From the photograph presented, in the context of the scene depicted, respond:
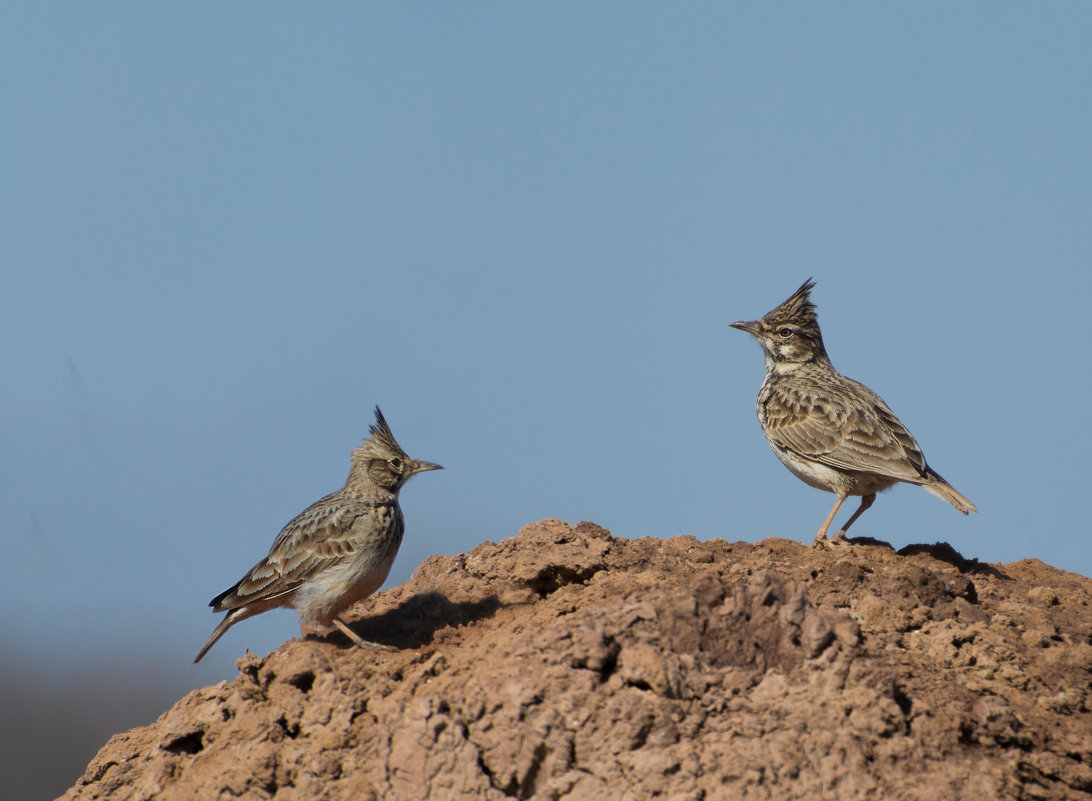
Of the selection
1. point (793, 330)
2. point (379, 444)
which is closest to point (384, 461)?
point (379, 444)

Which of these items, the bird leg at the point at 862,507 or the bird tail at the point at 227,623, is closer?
the bird tail at the point at 227,623

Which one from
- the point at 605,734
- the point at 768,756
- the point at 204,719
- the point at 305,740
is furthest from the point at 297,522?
the point at 768,756

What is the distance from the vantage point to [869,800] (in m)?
5.28

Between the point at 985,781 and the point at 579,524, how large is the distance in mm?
3579

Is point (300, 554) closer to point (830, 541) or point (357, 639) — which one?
point (357, 639)

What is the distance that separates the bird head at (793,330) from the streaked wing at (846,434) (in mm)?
853

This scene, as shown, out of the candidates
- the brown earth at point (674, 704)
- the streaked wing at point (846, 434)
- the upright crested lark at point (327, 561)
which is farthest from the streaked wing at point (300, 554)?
the streaked wing at point (846, 434)

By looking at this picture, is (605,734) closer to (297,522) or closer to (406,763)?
(406,763)

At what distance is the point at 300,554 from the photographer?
8.27m

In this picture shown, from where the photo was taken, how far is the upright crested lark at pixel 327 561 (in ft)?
26.5

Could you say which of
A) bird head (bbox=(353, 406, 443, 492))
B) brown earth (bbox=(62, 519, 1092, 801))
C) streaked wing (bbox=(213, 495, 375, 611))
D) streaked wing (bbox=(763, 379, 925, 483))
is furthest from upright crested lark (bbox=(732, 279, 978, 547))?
streaked wing (bbox=(213, 495, 375, 611))

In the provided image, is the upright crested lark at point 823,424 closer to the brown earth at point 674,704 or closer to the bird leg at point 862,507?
the bird leg at point 862,507

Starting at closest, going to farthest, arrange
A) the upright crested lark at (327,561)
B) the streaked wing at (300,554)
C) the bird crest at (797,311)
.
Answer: the upright crested lark at (327,561) → the streaked wing at (300,554) → the bird crest at (797,311)

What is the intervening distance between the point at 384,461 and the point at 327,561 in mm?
1138
